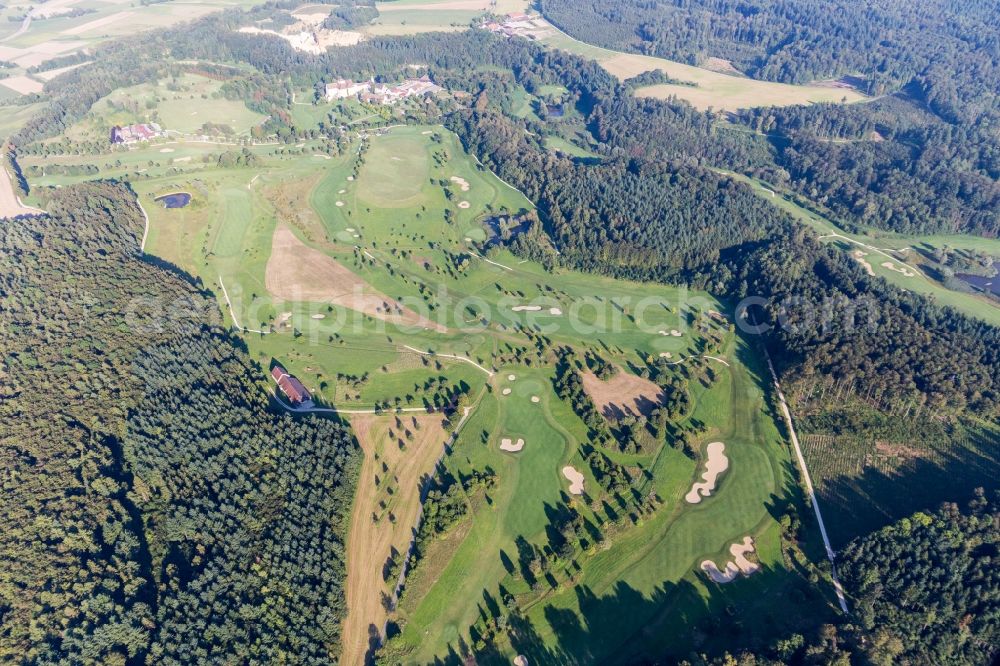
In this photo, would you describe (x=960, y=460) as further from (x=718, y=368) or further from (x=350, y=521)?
(x=350, y=521)

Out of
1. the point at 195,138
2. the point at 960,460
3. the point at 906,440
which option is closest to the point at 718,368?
the point at 906,440

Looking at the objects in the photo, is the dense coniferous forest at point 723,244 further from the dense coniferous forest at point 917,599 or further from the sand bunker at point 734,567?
the sand bunker at point 734,567

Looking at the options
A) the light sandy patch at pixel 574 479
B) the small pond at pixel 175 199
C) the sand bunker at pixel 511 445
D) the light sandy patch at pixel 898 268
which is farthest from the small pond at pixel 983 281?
the small pond at pixel 175 199

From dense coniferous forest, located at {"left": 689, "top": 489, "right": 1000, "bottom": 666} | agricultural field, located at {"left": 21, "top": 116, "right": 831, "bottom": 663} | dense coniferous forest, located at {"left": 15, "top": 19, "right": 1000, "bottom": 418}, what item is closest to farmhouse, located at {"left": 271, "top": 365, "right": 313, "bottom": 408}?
agricultural field, located at {"left": 21, "top": 116, "right": 831, "bottom": 663}

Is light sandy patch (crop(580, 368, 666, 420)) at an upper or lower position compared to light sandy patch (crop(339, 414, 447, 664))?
upper

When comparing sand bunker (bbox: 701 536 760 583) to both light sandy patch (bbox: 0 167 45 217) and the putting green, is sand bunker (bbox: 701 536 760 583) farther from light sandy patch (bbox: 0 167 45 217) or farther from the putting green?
light sandy patch (bbox: 0 167 45 217)

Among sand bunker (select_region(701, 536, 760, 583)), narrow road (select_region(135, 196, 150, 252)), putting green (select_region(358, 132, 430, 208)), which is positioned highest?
putting green (select_region(358, 132, 430, 208))
